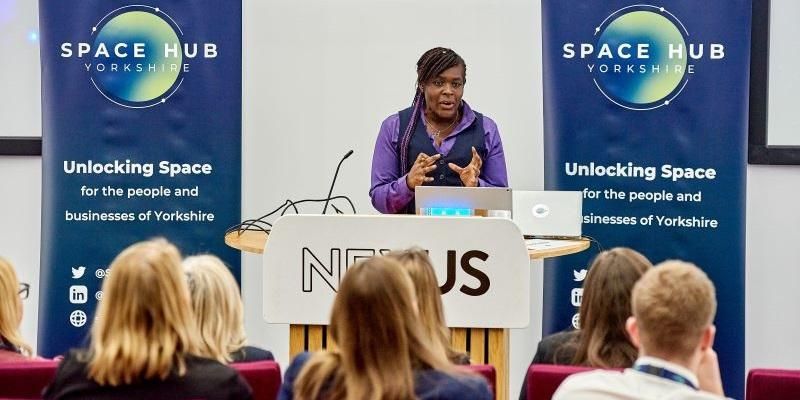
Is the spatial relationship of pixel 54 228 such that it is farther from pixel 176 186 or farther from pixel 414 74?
pixel 414 74

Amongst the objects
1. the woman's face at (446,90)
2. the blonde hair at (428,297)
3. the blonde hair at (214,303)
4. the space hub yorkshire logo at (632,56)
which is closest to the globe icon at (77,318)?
the woman's face at (446,90)

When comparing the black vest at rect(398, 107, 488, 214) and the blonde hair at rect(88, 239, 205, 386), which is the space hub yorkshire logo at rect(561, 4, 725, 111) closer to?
the black vest at rect(398, 107, 488, 214)

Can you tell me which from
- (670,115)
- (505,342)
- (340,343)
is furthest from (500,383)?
(670,115)

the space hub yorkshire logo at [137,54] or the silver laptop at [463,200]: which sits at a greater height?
the space hub yorkshire logo at [137,54]

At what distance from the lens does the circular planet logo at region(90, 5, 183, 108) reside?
214 inches

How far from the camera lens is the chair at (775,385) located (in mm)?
2625

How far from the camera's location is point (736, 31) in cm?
522

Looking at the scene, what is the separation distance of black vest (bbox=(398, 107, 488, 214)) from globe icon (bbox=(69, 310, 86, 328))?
1878 mm

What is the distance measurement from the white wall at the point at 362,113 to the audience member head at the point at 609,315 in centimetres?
301

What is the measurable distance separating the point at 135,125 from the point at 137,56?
1.15 feet

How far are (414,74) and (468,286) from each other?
8.24ft

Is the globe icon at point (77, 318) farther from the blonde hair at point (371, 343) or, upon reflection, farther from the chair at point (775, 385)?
the chair at point (775, 385)

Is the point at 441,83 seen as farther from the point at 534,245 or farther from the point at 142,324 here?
the point at 142,324

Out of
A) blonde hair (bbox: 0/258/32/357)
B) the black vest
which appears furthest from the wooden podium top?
blonde hair (bbox: 0/258/32/357)
